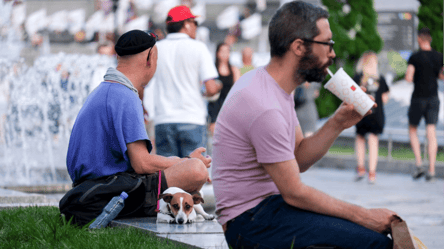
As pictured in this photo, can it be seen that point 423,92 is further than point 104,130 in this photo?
Yes

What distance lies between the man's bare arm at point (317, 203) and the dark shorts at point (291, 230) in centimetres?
4

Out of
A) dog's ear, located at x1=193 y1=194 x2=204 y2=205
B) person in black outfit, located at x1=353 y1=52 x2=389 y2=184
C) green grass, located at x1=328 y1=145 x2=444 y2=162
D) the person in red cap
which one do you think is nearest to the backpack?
dog's ear, located at x1=193 y1=194 x2=204 y2=205

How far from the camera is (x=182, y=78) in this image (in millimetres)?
6336

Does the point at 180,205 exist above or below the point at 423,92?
above

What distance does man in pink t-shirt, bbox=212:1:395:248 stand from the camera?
10.4 feet

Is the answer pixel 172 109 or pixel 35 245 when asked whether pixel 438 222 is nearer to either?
pixel 172 109

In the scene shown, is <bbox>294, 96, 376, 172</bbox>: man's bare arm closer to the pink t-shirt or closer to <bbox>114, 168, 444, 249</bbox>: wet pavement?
the pink t-shirt

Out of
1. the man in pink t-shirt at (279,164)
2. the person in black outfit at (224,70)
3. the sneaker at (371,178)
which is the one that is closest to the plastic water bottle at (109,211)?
the man in pink t-shirt at (279,164)

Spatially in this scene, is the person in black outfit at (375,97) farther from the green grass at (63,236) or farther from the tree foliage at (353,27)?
the tree foliage at (353,27)

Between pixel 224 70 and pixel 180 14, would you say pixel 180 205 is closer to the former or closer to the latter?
pixel 180 14

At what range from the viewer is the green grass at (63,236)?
3.99 m

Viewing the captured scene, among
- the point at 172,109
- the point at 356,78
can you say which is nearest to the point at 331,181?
the point at 356,78

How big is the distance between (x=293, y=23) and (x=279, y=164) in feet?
2.12

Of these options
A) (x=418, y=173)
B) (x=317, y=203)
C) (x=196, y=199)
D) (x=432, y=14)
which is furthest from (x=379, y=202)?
(x=432, y=14)
